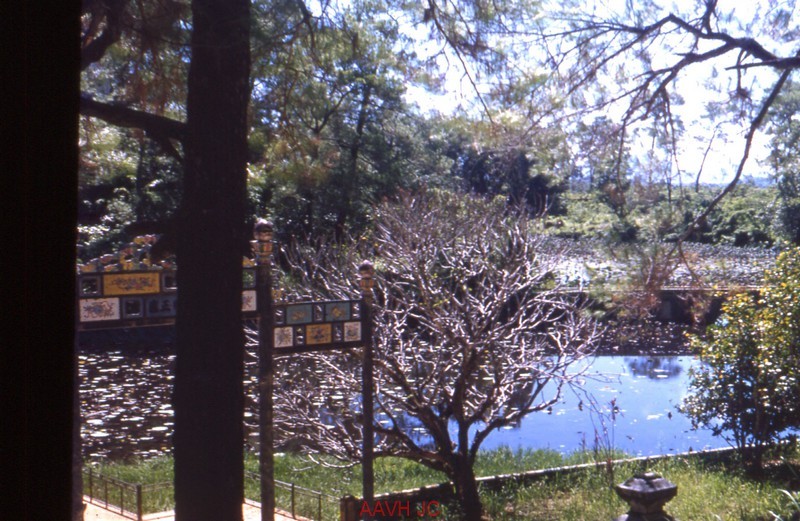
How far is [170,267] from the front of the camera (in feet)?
17.9

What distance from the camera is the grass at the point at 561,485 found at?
7.31 metres

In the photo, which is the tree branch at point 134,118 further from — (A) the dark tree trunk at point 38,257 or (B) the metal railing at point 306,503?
(B) the metal railing at point 306,503

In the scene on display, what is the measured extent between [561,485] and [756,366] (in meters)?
2.55

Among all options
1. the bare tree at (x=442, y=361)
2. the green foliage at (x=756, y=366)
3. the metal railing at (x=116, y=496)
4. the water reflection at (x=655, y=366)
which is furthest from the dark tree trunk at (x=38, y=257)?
the water reflection at (x=655, y=366)

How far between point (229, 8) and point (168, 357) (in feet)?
43.2

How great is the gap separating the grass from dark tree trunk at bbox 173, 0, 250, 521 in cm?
338

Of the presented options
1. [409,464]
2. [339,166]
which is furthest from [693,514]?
[339,166]

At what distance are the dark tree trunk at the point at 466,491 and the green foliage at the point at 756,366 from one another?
3462 millimetres

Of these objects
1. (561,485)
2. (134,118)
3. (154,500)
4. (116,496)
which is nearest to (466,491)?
(561,485)

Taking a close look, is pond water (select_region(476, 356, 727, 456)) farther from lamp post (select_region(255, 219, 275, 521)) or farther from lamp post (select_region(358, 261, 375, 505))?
lamp post (select_region(255, 219, 275, 521))

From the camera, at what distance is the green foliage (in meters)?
8.55

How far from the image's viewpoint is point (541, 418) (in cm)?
1318

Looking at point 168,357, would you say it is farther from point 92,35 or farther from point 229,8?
point 229,8
